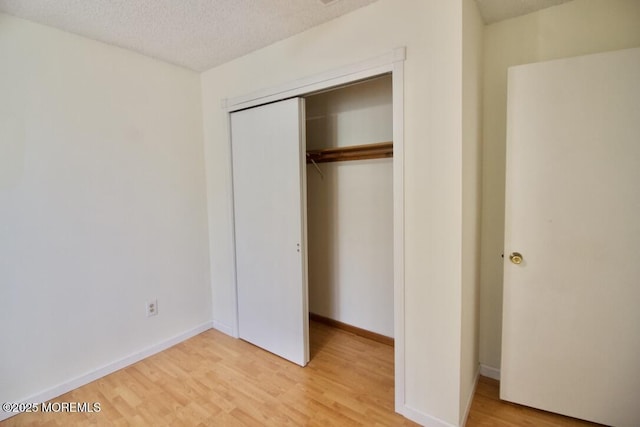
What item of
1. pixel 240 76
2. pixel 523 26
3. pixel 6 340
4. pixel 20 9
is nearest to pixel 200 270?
pixel 6 340

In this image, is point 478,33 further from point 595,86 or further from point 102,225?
point 102,225

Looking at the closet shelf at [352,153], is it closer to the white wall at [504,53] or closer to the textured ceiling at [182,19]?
the white wall at [504,53]

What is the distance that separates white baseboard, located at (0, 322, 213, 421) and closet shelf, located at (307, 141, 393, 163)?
1964 mm

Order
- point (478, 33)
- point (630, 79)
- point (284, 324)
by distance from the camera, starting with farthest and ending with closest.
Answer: point (284, 324)
point (478, 33)
point (630, 79)

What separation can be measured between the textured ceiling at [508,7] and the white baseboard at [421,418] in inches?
93.9

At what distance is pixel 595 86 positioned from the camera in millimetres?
1616

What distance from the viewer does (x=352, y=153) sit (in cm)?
264

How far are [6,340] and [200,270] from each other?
4.40 ft

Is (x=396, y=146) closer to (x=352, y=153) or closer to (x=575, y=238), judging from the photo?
(x=352, y=153)

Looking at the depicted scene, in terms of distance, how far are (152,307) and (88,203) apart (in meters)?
0.98

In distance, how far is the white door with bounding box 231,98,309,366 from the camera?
2.29 m

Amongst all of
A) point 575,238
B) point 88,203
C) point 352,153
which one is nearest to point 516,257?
point 575,238

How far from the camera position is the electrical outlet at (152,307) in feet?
8.42

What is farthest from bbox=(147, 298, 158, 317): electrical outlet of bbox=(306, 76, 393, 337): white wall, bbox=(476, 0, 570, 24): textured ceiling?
bbox=(476, 0, 570, 24): textured ceiling
